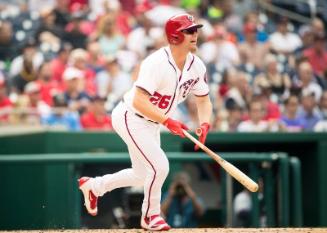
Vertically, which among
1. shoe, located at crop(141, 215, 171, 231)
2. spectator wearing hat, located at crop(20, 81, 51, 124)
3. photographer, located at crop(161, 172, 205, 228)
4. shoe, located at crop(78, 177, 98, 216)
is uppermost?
spectator wearing hat, located at crop(20, 81, 51, 124)

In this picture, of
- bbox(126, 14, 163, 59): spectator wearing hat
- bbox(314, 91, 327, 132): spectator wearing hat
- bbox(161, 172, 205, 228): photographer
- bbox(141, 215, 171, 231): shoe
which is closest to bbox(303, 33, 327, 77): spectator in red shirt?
bbox(314, 91, 327, 132): spectator wearing hat

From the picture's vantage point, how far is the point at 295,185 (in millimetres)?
9289

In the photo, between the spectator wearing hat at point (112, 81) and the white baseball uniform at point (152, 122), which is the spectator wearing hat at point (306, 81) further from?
the white baseball uniform at point (152, 122)

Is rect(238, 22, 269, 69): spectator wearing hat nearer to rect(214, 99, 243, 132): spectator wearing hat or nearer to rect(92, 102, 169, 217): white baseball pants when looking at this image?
rect(214, 99, 243, 132): spectator wearing hat

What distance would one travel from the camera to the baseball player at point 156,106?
6164mm

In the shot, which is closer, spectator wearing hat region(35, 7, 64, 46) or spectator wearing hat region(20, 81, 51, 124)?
spectator wearing hat region(20, 81, 51, 124)

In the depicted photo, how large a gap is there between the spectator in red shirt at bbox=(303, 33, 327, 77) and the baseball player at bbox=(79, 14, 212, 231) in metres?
7.03

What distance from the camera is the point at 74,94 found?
10.8 meters

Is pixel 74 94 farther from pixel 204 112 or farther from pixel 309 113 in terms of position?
pixel 204 112

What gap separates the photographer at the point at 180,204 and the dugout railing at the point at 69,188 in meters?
0.24

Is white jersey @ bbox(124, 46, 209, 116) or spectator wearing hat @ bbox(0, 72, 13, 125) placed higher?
white jersey @ bbox(124, 46, 209, 116)

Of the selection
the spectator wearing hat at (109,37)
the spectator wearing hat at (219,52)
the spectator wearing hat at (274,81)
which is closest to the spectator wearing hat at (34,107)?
the spectator wearing hat at (109,37)

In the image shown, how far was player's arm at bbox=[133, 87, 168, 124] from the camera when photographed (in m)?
6.11

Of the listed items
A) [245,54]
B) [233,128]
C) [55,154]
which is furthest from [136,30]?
[55,154]
